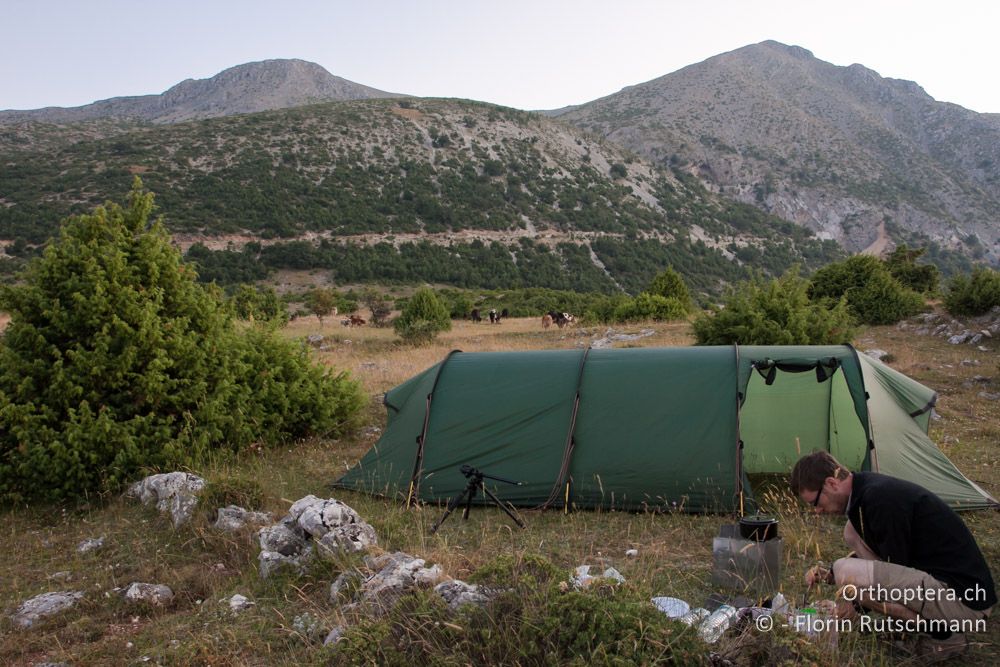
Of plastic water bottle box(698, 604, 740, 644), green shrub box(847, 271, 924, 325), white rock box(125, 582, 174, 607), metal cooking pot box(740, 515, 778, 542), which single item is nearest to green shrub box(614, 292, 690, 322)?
green shrub box(847, 271, 924, 325)

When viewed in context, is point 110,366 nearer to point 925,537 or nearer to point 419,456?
point 419,456

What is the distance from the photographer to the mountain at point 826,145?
85.1m

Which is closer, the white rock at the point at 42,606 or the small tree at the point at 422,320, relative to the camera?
the white rock at the point at 42,606

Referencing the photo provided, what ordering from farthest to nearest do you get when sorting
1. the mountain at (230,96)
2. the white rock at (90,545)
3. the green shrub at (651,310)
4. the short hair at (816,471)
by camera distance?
the mountain at (230,96), the green shrub at (651,310), the white rock at (90,545), the short hair at (816,471)

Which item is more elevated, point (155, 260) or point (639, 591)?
point (155, 260)

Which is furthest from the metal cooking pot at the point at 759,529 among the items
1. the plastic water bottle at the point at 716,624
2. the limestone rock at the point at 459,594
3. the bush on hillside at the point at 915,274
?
the bush on hillside at the point at 915,274

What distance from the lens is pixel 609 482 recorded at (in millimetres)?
6996

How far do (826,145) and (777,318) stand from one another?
99.0 metres

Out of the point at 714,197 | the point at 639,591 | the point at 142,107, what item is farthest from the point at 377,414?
the point at 142,107

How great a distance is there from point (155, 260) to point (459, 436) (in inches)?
178

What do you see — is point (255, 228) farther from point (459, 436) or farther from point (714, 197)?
point (714, 197)

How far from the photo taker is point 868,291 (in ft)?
67.1

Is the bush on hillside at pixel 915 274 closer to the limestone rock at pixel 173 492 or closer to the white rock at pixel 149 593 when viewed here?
the limestone rock at pixel 173 492

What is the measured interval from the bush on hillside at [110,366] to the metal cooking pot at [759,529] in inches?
247
